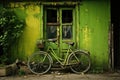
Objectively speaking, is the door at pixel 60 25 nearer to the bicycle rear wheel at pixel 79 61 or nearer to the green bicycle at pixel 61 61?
the green bicycle at pixel 61 61

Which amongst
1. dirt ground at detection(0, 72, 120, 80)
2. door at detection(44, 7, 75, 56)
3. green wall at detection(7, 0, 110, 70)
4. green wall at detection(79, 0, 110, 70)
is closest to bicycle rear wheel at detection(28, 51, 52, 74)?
dirt ground at detection(0, 72, 120, 80)

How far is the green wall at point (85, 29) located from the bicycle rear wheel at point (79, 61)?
43 cm

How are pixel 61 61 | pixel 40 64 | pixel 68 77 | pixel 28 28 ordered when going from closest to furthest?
1. pixel 68 77
2. pixel 40 64
3. pixel 61 61
4. pixel 28 28

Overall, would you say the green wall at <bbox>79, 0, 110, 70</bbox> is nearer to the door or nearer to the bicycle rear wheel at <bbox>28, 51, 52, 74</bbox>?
the door

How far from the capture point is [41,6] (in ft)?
40.2

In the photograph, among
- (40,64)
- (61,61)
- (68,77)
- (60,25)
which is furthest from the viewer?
(60,25)

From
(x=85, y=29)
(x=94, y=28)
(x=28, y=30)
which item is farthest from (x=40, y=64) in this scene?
(x=94, y=28)

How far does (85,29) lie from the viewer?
12336mm

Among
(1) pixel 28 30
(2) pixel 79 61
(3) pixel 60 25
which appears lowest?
(2) pixel 79 61

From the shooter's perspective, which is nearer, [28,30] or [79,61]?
[79,61]

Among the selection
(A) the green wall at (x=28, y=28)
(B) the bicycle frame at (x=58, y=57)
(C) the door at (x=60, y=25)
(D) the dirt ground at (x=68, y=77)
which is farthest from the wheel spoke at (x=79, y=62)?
(A) the green wall at (x=28, y=28)

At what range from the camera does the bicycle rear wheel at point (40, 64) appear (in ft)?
38.4

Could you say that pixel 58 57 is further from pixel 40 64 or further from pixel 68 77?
pixel 68 77

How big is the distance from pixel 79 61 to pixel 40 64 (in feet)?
5.41
